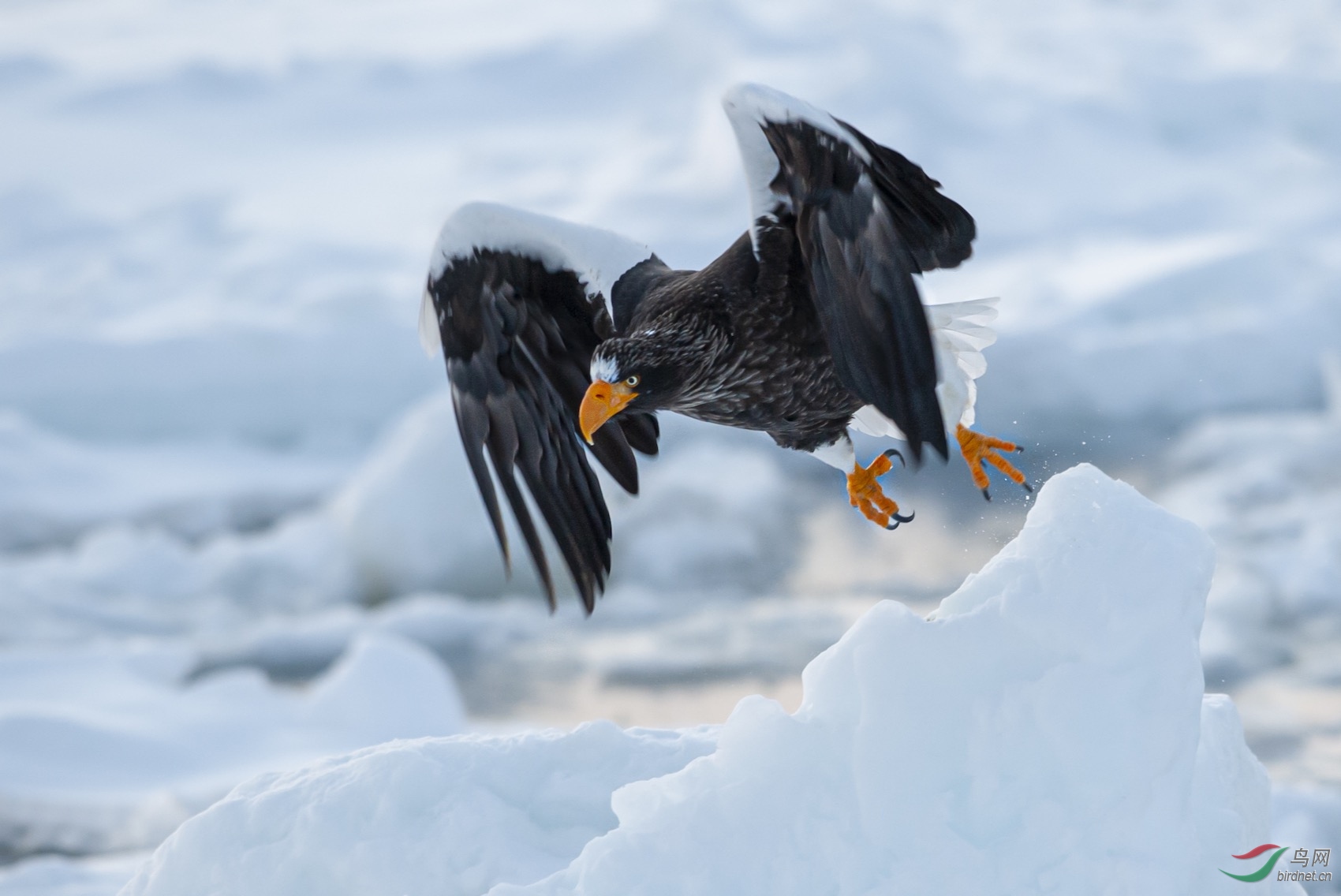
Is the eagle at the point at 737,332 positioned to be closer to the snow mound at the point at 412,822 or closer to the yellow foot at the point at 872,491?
the yellow foot at the point at 872,491

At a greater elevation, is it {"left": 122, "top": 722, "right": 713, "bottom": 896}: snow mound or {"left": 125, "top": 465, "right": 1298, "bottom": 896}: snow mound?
{"left": 125, "top": 465, "right": 1298, "bottom": 896}: snow mound

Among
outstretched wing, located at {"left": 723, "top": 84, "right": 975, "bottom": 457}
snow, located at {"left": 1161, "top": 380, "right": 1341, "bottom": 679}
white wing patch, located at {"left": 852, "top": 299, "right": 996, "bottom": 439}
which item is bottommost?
snow, located at {"left": 1161, "top": 380, "right": 1341, "bottom": 679}

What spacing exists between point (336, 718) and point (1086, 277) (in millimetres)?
10205

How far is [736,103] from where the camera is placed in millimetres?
3162

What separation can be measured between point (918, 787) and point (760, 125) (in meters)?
1.56

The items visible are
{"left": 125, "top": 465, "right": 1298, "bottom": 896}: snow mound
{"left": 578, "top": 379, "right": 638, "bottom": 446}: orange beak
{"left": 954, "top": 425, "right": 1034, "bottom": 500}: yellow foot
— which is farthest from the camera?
{"left": 954, "top": 425, "right": 1034, "bottom": 500}: yellow foot

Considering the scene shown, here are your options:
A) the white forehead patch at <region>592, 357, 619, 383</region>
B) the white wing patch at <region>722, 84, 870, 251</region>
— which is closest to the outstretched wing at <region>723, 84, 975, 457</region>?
the white wing patch at <region>722, 84, 870, 251</region>

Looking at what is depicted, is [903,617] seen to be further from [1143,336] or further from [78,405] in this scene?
[78,405]

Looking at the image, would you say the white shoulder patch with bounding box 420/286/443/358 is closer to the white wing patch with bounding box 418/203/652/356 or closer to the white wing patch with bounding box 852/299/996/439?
the white wing patch with bounding box 418/203/652/356

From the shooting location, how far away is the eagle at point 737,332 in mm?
2980

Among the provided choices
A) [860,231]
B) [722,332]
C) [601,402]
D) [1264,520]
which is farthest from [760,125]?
[1264,520]

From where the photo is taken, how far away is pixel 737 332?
348 centimetres

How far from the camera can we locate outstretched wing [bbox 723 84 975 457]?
2910mm

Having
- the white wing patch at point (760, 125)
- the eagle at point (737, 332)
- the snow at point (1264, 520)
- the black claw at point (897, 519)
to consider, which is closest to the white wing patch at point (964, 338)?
the eagle at point (737, 332)
